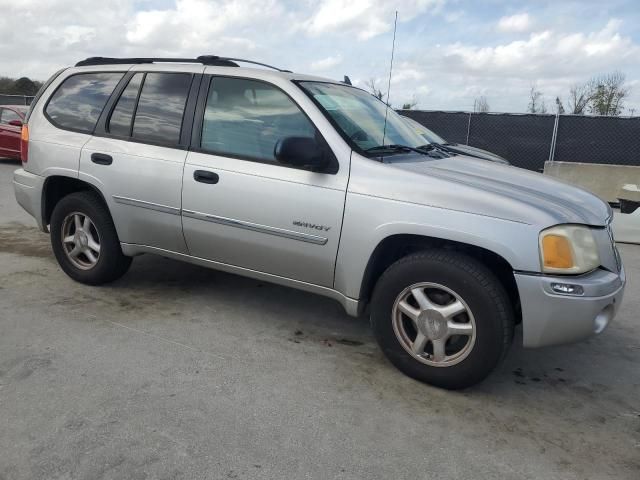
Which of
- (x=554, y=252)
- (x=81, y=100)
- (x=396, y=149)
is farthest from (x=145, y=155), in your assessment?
(x=554, y=252)

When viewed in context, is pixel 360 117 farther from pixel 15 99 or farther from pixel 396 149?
pixel 15 99

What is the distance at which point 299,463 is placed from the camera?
2.48 meters

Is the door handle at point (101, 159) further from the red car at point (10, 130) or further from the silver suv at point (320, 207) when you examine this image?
the red car at point (10, 130)

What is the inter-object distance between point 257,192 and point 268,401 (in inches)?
51.7

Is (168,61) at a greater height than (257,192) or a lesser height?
greater

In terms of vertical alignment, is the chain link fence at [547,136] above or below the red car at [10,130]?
above

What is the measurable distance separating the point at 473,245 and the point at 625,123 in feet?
36.6

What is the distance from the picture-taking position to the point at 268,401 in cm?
298

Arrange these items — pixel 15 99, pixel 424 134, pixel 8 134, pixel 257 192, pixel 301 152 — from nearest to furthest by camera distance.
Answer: pixel 301 152 < pixel 257 192 < pixel 424 134 < pixel 8 134 < pixel 15 99

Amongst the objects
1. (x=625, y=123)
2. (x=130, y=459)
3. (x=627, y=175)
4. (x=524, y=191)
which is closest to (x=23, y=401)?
(x=130, y=459)

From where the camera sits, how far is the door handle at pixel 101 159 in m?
4.19

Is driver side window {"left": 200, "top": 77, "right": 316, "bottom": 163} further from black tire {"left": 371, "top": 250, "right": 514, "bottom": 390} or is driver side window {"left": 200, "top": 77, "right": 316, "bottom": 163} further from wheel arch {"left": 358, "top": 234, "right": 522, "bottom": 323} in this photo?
black tire {"left": 371, "top": 250, "right": 514, "bottom": 390}

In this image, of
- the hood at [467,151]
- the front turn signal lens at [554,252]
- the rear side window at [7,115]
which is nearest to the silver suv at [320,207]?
the front turn signal lens at [554,252]

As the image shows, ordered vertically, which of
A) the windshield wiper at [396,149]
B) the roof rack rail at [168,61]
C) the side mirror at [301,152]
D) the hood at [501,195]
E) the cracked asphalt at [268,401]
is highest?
the roof rack rail at [168,61]
